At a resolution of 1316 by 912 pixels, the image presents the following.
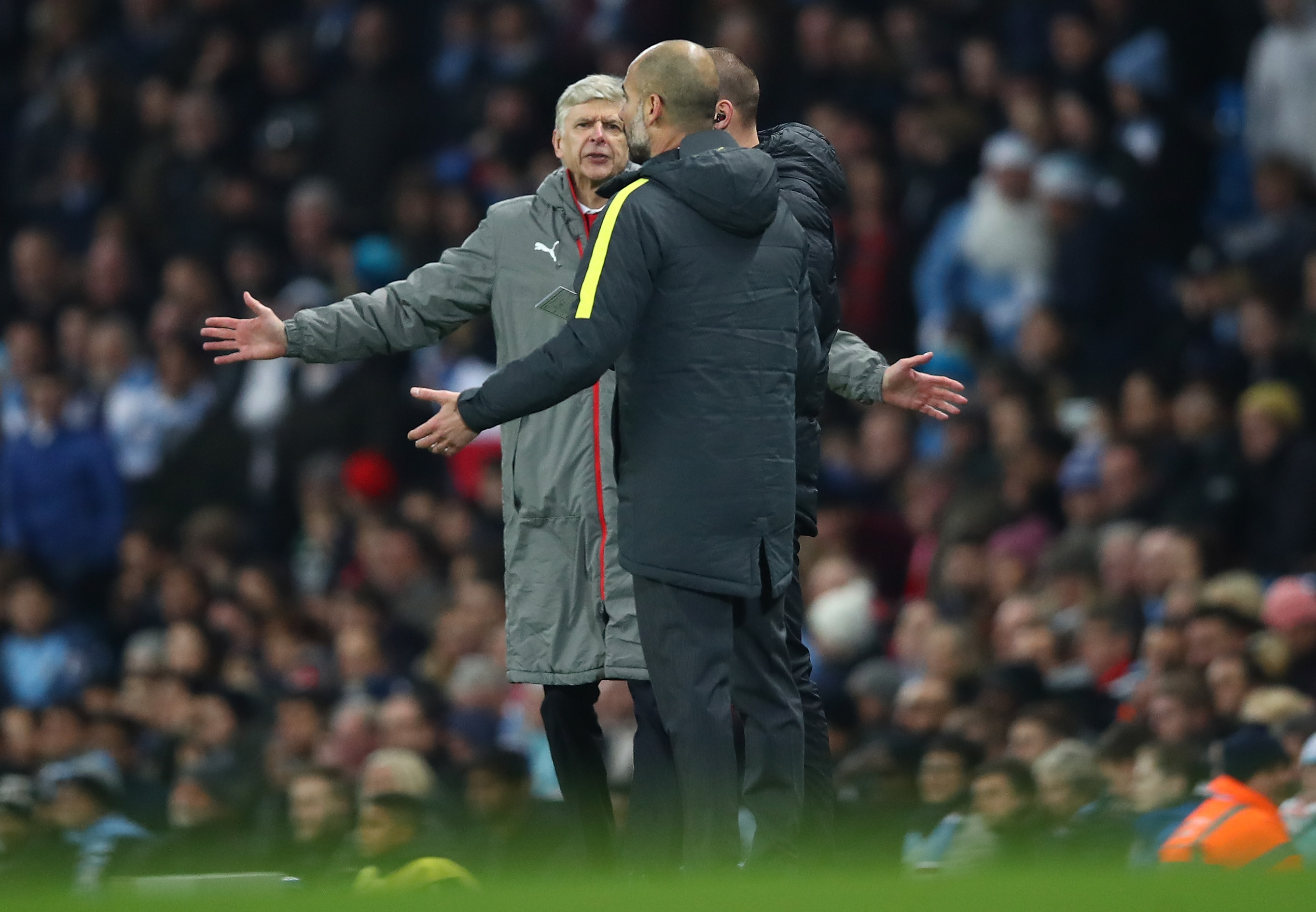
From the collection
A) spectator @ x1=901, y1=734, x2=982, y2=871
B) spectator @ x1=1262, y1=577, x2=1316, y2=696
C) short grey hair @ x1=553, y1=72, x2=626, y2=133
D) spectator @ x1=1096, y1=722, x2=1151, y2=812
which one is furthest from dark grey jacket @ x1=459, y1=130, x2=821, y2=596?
spectator @ x1=1262, y1=577, x2=1316, y2=696

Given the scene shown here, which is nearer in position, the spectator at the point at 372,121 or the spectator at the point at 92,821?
the spectator at the point at 92,821

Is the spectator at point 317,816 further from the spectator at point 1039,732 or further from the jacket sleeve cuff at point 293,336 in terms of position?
the jacket sleeve cuff at point 293,336

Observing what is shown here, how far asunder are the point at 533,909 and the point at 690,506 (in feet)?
4.69

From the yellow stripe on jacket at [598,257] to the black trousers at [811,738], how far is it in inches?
40.3

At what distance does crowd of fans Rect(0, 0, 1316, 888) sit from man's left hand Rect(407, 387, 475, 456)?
1504mm

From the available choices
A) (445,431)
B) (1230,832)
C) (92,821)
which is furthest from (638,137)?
(92,821)

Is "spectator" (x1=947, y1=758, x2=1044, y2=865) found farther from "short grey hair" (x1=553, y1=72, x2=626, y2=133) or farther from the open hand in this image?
"short grey hair" (x1=553, y1=72, x2=626, y2=133)

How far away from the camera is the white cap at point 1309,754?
291 inches

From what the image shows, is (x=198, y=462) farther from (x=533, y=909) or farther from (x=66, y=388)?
(x=533, y=909)

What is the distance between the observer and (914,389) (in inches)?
247

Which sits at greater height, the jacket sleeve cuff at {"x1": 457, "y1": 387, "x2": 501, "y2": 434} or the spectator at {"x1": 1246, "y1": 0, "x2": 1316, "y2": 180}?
the spectator at {"x1": 1246, "y1": 0, "x2": 1316, "y2": 180}

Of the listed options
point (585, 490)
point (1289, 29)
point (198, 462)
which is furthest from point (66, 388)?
point (585, 490)

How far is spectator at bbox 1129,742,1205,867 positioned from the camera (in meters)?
7.16

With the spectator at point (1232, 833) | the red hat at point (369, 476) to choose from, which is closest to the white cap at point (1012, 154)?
the red hat at point (369, 476)
